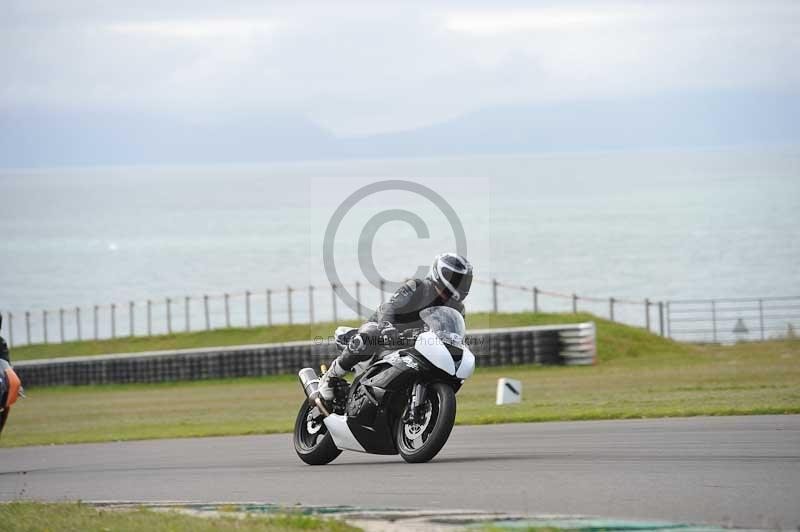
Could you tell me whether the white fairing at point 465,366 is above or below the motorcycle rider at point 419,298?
below

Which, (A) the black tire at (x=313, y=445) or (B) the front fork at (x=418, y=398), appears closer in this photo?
(B) the front fork at (x=418, y=398)

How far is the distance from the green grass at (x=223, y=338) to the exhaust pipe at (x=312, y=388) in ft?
77.8

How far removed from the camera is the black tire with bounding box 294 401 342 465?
1234 centimetres

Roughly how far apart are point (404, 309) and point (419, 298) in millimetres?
169

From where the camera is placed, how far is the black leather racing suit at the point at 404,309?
450 inches

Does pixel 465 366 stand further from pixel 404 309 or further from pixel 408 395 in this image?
pixel 404 309

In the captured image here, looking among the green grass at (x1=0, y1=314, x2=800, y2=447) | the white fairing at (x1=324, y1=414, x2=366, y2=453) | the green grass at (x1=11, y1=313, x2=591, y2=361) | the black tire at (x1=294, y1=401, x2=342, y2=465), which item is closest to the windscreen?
the white fairing at (x1=324, y1=414, x2=366, y2=453)

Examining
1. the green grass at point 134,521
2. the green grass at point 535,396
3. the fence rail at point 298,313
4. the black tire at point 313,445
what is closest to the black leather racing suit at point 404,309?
the black tire at point 313,445

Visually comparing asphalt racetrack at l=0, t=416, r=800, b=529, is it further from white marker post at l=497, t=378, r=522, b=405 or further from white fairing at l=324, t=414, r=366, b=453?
white marker post at l=497, t=378, r=522, b=405

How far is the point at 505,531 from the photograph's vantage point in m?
7.55

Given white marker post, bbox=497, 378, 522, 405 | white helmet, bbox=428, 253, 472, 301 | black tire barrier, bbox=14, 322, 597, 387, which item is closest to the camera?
white helmet, bbox=428, 253, 472, 301

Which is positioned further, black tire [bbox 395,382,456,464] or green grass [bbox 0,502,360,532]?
black tire [bbox 395,382,456,464]

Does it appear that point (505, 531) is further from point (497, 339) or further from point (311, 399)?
point (497, 339)

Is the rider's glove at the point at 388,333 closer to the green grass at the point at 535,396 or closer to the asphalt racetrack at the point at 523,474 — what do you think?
the asphalt racetrack at the point at 523,474
